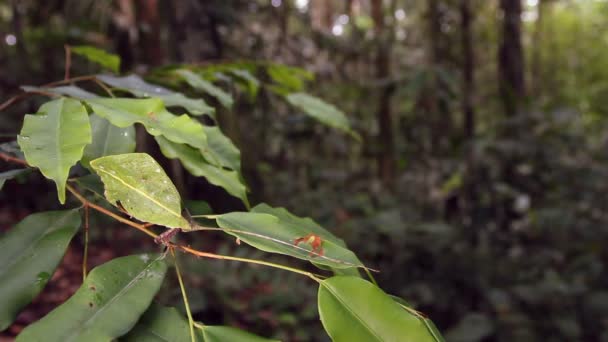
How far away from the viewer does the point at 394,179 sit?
3.73 metres

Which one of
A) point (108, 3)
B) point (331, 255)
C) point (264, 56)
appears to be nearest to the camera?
point (331, 255)

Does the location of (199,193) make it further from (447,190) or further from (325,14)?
(325,14)

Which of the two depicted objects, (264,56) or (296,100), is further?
(264,56)

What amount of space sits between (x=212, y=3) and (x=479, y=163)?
5.83ft

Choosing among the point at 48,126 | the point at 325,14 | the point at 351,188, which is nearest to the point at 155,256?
the point at 48,126

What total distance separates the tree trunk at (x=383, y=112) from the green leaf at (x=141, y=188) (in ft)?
9.95

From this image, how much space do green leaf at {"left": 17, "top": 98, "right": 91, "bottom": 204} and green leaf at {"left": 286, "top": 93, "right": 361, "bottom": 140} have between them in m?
0.40

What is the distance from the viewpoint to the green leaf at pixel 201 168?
52 cm

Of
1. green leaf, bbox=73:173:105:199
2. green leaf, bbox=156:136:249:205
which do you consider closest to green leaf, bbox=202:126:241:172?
green leaf, bbox=156:136:249:205

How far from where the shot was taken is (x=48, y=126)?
1.55 ft

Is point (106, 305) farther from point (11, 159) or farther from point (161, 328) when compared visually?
point (11, 159)

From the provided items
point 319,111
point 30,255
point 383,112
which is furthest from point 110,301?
point 383,112

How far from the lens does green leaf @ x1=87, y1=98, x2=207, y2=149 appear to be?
488mm

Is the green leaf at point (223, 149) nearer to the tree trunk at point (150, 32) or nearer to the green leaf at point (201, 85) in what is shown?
the green leaf at point (201, 85)
